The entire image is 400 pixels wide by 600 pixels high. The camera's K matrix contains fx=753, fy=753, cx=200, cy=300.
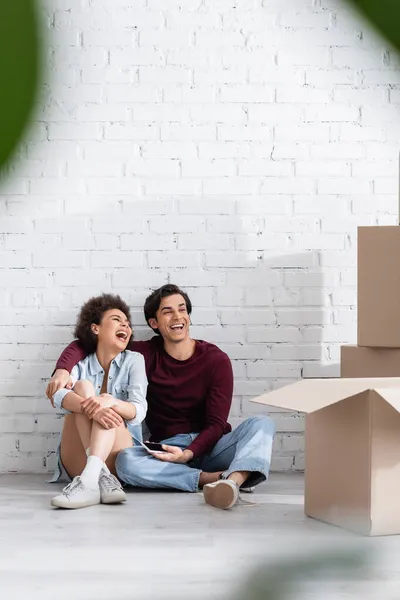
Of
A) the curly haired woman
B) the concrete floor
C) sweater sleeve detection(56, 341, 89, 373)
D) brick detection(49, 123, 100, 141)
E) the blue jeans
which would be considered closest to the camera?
the concrete floor

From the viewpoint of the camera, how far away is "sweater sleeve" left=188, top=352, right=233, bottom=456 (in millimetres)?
2393

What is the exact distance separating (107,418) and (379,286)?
916mm

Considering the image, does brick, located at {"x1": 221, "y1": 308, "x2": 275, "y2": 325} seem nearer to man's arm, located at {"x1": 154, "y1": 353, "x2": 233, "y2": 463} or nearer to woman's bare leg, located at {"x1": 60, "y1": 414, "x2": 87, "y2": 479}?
man's arm, located at {"x1": 154, "y1": 353, "x2": 233, "y2": 463}

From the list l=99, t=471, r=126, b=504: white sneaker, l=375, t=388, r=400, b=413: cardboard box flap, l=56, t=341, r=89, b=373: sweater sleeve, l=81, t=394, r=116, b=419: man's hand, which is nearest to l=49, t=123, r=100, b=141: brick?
l=56, t=341, r=89, b=373: sweater sleeve

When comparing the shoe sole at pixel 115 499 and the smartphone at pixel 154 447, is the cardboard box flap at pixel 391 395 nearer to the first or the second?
the shoe sole at pixel 115 499

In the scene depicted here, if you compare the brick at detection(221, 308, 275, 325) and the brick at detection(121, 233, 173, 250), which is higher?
the brick at detection(121, 233, 173, 250)

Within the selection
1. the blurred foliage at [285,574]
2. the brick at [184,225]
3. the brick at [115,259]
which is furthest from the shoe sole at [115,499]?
the blurred foliage at [285,574]

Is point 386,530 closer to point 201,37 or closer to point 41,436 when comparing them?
point 41,436

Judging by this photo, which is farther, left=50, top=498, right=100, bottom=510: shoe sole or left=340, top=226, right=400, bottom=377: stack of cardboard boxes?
left=340, top=226, right=400, bottom=377: stack of cardboard boxes

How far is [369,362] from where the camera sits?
2.36 m

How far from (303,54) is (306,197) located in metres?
0.53

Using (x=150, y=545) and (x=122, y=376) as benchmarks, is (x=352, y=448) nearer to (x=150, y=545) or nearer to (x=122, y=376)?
(x=150, y=545)

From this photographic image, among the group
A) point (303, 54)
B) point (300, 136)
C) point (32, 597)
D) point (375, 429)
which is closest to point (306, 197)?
point (300, 136)

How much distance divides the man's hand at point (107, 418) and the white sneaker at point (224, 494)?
0.37m
